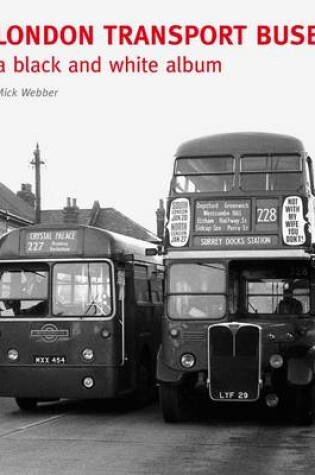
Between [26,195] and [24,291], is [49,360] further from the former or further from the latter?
[26,195]

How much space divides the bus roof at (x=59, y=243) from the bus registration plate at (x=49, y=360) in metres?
1.53

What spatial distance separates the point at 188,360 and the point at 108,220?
2698 inches

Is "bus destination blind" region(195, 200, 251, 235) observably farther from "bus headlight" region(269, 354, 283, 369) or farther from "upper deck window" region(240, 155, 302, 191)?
"bus headlight" region(269, 354, 283, 369)

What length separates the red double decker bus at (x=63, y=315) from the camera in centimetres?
1348

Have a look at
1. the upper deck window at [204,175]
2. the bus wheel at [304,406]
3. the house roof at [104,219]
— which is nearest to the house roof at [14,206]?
the house roof at [104,219]

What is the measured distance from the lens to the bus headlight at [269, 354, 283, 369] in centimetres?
1245

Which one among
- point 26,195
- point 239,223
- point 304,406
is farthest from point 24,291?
point 26,195

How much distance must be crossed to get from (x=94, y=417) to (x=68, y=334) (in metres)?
1.32

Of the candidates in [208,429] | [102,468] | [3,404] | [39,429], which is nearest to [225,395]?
[208,429]

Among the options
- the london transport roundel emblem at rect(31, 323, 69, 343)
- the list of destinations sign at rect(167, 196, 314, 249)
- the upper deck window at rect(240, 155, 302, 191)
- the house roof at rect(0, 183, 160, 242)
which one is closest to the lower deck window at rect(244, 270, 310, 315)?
the list of destinations sign at rect(167, 196, 314, 249)

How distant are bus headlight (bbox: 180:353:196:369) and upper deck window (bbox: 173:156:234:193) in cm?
245

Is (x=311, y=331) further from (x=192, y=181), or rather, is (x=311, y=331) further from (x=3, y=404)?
(x=3, y=404)

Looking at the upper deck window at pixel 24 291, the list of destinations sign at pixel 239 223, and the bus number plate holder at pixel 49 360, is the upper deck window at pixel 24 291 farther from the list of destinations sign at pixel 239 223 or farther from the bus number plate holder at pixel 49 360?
the list of destinations sign at pixel 239 223

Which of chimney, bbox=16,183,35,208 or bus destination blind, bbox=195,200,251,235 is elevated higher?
chimney, bbox=16,183,35,208
